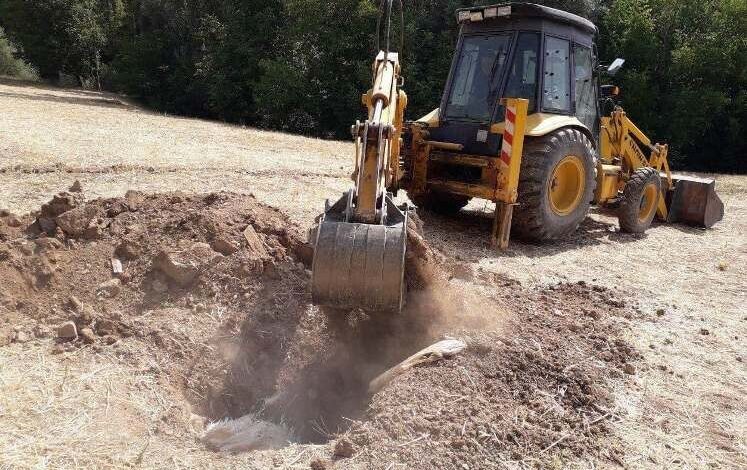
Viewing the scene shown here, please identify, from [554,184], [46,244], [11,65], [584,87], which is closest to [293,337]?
[46,244]

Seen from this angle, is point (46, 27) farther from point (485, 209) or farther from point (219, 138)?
point (485, 209)

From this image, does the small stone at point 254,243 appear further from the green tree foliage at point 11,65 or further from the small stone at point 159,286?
the green tree foliage at point 11,65

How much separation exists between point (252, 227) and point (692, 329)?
3.62 m

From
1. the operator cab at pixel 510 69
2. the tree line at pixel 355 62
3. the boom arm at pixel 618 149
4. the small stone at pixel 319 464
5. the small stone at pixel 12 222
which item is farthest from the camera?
the tree line at pixel 355 62

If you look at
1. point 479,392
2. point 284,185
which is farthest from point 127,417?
point 284,185

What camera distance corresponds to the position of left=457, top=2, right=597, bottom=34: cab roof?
6719 millimetres

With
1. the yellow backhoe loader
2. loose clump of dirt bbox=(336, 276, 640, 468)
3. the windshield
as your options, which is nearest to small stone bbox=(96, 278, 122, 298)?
loose clump of dirt bbox=(336, 276, 640, 468)

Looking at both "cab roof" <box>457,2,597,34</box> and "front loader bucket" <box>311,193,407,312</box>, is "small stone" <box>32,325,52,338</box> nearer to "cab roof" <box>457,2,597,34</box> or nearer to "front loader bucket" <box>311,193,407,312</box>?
"front loader bucket" <box>311,193,407,312</box>

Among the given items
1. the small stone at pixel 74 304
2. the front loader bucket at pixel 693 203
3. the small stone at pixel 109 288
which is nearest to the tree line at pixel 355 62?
the front loader bucket at pixel 693 203

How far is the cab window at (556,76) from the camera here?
6902 mm

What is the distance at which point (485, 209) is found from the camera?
913 cm

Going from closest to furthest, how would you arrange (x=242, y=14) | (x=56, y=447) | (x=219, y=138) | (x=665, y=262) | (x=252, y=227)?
(x=56, y=447)
(x=252, y=227)
(x=665, y=262)
(x=219, y=138)
(x=242, y=14)

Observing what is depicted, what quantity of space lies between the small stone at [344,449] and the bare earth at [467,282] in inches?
7.3

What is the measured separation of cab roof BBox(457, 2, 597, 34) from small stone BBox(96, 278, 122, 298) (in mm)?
4844
